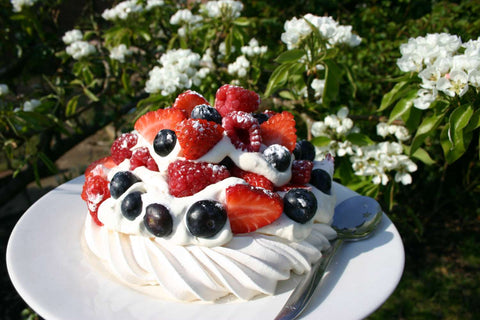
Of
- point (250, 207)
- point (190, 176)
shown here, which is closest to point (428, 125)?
point (250, 207)

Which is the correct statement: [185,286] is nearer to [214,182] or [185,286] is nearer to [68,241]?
[214,182]

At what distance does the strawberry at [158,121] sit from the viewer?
133cm

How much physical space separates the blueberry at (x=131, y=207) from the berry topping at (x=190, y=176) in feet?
0.32

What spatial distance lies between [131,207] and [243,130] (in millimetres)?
421

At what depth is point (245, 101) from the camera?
143 cm

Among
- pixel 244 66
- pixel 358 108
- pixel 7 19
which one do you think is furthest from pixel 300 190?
pixel 7 19

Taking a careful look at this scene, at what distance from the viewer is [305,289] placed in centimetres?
110

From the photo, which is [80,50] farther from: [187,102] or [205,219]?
[205,219]

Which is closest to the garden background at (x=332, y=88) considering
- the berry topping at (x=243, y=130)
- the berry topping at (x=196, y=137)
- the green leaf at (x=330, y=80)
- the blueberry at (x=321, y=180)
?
the green leaf at (x=330, y=80)

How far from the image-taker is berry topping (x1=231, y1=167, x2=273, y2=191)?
4.05 ft

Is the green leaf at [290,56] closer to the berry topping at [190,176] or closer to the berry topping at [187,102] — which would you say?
the berry topping at [187,102]

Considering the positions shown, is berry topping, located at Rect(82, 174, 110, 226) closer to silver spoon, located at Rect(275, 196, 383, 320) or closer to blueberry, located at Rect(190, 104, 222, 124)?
blueberry, located at Rect(190, 104, 222, 124)

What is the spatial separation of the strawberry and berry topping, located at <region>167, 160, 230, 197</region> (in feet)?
0.57

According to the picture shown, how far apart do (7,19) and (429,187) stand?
3.12m
